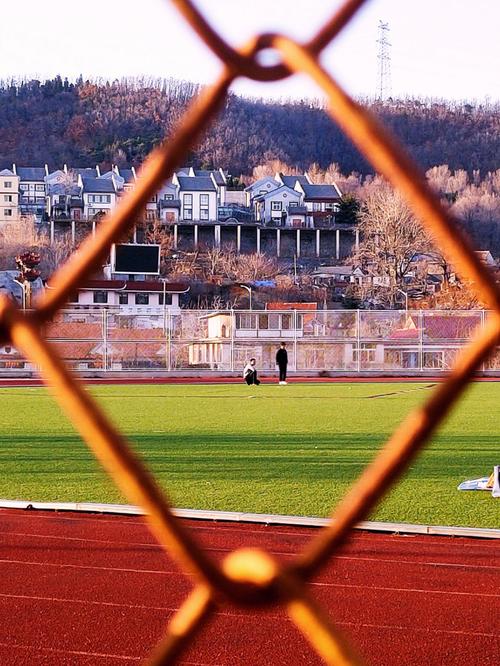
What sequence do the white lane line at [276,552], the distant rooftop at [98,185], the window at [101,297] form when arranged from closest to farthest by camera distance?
the white lane line at [276,552], the window at [101,297], the distant rooftop at [98,185]

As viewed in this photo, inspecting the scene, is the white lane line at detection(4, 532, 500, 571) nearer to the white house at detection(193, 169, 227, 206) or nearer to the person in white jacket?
the person in white jacket

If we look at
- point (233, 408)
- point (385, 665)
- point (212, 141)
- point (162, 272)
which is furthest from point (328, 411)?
point (212, 141)

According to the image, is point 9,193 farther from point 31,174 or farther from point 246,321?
point 246,321

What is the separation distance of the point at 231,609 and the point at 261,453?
7890 millimetres

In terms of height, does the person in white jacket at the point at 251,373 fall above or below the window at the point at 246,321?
below

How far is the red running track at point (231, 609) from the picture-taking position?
4582 mm

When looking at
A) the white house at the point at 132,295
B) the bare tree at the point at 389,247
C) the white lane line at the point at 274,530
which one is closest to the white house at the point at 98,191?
the bare tree at the point at 389,247

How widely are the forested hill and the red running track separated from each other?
107m

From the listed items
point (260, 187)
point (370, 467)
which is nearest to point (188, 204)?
point (260, 187)

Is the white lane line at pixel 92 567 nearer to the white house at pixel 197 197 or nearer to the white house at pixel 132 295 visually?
the white house at pixel 132 295

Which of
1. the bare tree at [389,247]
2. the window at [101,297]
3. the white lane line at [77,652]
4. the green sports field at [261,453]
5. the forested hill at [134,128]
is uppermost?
the forested hill at [134,128]

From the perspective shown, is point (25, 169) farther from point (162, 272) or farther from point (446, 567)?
point (446, 567)

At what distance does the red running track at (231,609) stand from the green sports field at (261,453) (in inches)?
46.7

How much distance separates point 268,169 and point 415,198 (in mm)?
128738
